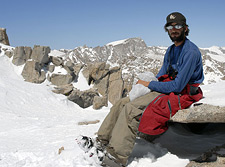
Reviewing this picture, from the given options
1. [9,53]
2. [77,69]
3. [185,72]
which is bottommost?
[77,69]

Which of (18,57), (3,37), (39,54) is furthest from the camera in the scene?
(3,37)

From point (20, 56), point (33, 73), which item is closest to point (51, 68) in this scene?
point (33, 73)

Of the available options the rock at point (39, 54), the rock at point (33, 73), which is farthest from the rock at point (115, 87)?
the rock at point (33, 73)

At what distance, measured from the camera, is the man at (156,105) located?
3801 millimetres

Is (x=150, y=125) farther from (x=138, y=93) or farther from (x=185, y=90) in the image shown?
(x=185, y=90)

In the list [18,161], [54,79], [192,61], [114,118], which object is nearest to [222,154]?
[192,61]

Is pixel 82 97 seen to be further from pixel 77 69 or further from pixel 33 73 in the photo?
pixel 77 69

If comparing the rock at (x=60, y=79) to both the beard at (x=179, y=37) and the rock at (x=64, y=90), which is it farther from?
the beard at (x=179, y=37)

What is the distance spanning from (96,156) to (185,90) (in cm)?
222

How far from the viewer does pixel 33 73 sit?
2083 cm

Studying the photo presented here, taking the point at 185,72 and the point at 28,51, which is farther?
the point at 28,51

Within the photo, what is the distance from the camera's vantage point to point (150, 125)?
3.82m

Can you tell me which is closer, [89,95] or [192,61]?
[192,61]

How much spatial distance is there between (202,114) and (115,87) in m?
24.6
